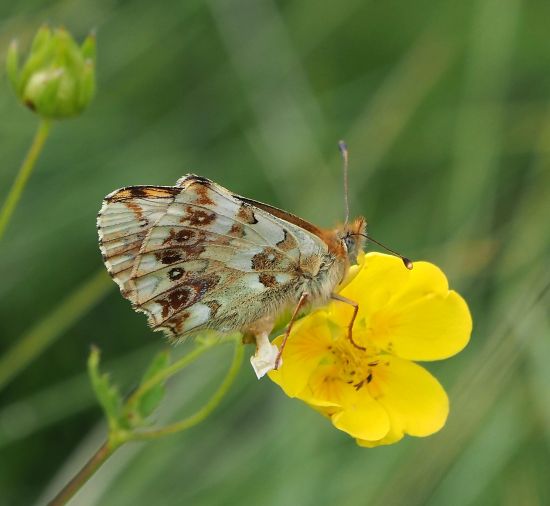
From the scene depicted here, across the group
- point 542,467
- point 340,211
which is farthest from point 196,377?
point 542,467

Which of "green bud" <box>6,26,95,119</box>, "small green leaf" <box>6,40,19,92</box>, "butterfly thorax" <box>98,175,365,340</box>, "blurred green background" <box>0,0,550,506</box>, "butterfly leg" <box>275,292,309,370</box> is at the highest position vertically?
"small green leaf" <box>6,40,19,92</box>

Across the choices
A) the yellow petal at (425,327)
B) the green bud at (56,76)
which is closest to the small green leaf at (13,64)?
the green bud at (56,76)

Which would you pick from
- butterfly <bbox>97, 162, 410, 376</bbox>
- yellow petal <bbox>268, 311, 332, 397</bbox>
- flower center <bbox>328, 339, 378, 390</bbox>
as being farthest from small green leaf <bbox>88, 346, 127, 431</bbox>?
flower center <bbox>328, 339, 378, 390</bbox>

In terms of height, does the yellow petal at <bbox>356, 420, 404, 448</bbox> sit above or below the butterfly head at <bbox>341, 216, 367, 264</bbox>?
below

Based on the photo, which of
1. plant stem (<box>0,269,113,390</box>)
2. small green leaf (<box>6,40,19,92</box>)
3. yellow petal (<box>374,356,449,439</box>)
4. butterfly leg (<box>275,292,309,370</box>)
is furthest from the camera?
plant stem (<box>0,269,113,390</box>)

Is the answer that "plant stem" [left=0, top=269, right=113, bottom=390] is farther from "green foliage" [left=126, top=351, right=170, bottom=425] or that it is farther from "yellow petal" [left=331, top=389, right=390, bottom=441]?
"yellow petal" [left=331, top=389, right=390, bottom=441]

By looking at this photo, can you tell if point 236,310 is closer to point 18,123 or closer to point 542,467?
point 542,467
